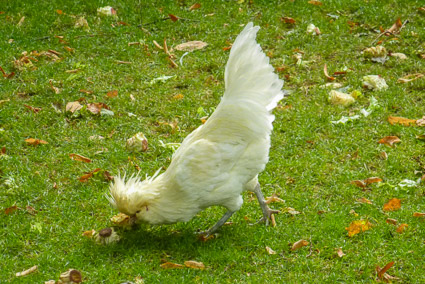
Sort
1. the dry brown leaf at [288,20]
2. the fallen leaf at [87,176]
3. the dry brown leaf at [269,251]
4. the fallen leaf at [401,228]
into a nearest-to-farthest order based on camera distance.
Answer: the dry brown leaf at [269,251]
the fallen leaf at [401,228]
the fallen leaf at [87,176]
the dry brown leaf at [288,20]

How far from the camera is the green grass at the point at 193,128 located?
5.33 meters

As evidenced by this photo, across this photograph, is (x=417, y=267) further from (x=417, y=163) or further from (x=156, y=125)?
(x=156, y=125)

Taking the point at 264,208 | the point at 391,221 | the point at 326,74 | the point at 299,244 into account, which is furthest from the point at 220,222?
the point at 326,74

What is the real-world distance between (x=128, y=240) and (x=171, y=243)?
16.7 inches

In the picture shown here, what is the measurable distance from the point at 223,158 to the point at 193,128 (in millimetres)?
2445

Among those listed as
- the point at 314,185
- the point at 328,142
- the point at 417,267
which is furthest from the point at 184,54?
the point at 417,267

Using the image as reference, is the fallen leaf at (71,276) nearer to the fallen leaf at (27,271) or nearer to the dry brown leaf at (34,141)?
the fallen leaf at (27,271)

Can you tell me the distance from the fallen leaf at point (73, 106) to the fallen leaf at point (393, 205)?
4381mm

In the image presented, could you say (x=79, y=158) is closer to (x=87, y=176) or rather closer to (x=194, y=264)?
(x=87, y=176)

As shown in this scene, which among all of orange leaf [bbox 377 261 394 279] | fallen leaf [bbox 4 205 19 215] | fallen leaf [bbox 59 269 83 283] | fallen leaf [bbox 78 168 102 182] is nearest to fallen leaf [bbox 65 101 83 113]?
fallen leaf [bbox 78 168 102 182]

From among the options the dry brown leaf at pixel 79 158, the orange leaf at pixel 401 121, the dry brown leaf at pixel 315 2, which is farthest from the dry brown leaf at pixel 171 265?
the dry brown leaf at pixel 315 2

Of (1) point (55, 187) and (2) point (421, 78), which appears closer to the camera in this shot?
(1) point (55, 187)

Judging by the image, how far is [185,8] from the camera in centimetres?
1112

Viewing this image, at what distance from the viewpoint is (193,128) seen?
7.68m
